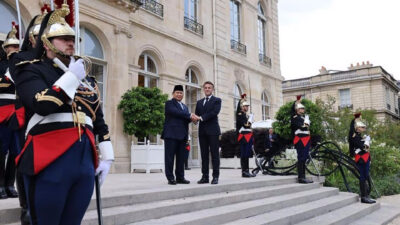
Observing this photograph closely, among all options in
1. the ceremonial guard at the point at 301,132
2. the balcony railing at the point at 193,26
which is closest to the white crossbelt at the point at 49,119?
the ceremonial guard at the point at 301,132

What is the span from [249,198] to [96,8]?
7.24m

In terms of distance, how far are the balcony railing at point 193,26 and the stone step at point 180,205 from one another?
10173 millimetres

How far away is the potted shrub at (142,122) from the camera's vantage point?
11.1 meters

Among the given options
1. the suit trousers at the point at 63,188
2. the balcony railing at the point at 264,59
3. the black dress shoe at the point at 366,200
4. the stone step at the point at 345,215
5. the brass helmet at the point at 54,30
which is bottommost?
the stone step at the point at 345,215

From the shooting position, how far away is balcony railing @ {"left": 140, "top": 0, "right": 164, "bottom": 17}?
13.6 m

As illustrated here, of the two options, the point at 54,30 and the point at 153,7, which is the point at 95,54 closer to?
the point at 153,7

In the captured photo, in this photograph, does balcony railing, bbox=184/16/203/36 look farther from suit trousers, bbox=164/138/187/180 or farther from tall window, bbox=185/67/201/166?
suit trousers, bbox=164/138/187/180

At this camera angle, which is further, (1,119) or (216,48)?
(216,48)

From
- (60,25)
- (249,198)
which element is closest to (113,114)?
(249,198)

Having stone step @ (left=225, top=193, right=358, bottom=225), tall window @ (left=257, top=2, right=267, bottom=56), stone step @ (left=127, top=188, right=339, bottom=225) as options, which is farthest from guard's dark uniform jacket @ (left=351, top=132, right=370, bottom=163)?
tall window @ (left=257, top=2, right=267, bottom=56)

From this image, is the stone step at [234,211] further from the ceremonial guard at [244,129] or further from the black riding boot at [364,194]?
the ceremonial guard at [244,129]

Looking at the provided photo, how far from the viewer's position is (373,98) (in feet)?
128

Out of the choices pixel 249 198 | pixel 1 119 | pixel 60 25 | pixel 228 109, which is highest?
pixel 228 109

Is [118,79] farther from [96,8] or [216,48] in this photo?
[216,48]
